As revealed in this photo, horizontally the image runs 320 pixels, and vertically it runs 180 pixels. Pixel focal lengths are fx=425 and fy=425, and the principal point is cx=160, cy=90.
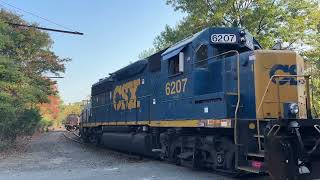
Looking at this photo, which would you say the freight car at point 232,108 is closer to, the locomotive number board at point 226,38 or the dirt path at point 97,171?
the locomotive number board at point 226,38

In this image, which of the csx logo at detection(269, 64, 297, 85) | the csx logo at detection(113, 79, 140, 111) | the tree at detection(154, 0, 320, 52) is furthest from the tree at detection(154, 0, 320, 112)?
the csx logo at detection(269, 64, 297, 85)

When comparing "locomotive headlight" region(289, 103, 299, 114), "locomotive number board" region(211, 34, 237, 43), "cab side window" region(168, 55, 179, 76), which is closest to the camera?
"locomotive headlight" region(289, 103, 299, 114)

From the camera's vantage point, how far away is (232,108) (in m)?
9.51

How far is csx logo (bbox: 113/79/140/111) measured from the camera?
636 inches

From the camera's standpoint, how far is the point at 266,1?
2483 cm

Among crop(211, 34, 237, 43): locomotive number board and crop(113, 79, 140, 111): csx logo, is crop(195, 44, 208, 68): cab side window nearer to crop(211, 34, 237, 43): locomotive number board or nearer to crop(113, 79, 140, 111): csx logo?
crop(211, 34, 237, 43): locomotive number board

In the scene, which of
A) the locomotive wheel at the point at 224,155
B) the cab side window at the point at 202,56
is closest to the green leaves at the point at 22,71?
the cab side window at the point at 202,56

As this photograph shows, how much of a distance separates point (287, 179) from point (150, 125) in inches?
265

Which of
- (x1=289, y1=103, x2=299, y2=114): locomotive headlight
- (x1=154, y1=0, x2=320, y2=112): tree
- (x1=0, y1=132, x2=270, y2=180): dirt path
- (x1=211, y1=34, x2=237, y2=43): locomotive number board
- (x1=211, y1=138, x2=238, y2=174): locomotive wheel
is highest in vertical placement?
(x1=154, y1=0, x2=320, y2=112): tree

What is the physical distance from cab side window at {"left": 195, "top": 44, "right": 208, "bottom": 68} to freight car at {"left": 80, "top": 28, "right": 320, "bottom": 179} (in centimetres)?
2

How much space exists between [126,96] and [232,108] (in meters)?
8.43

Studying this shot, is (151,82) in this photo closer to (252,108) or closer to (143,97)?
(143,97)

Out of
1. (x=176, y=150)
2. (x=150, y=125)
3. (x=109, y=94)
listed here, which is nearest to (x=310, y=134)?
(x=176, y=150)

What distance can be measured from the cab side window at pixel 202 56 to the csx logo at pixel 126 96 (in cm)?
512
